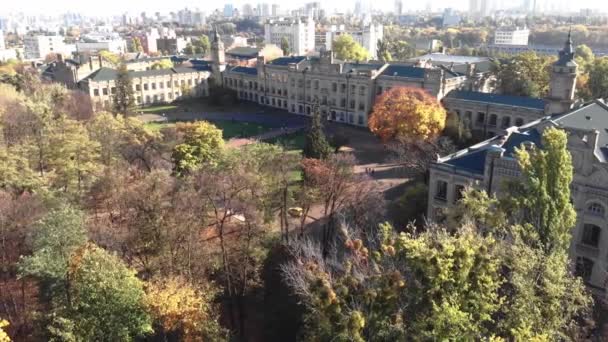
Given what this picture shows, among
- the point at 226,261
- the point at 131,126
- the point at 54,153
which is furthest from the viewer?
the point at 131,126

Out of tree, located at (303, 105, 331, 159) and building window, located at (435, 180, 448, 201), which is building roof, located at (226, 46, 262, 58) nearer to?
tree, located at (303, 105, 331, 159)

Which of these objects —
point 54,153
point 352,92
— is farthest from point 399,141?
point 54,153

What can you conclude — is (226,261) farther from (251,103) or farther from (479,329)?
(251,103)

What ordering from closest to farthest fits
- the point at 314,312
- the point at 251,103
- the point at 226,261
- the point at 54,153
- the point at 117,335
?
1. the point at 314,312
2. the point at 117,335
3. the point at 226,261
4. the point at 54,153
5. the point at 251,103

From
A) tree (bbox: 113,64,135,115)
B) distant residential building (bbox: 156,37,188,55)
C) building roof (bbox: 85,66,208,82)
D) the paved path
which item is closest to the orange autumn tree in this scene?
the paved path

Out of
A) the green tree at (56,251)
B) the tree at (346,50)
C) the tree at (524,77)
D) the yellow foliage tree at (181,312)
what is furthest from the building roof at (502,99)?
the green tree at (56,251)

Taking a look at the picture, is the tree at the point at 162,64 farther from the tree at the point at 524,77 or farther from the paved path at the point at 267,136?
the tree at the point at 524,77

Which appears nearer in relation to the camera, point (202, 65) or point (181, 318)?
point (181, 318)
